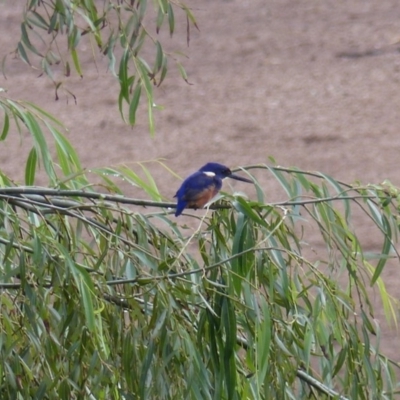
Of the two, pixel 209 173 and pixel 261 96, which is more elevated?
pixel 209 173

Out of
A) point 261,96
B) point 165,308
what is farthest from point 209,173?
point 261,96

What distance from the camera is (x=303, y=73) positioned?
478 centimetres

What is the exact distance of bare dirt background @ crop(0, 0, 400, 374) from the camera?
4.46m

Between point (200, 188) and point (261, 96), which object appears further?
point (261, 96)

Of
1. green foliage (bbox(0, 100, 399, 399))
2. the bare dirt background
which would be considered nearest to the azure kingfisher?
green foliage (bbox(0, 100, 399, 399))

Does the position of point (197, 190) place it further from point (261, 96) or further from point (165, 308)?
point (261, 96)

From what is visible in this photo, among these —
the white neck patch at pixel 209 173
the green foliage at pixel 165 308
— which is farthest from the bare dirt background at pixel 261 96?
the green foliage at pixel 165 308

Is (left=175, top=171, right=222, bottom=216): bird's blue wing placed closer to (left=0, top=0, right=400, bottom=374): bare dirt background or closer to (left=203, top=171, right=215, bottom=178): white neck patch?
(left=203, top=171, right=215, bottom=178): white neck patch

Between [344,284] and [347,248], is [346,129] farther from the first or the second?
[347,248]

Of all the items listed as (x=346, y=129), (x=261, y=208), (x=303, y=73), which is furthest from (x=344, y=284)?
(x=261, y=208)

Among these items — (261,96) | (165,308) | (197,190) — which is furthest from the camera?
(261,96)

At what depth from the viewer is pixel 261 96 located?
4754 mm

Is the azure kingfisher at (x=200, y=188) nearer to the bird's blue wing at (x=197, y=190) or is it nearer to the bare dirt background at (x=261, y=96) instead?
the bird's blue wing at (x=197, y=190)

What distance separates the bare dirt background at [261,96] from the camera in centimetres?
446
